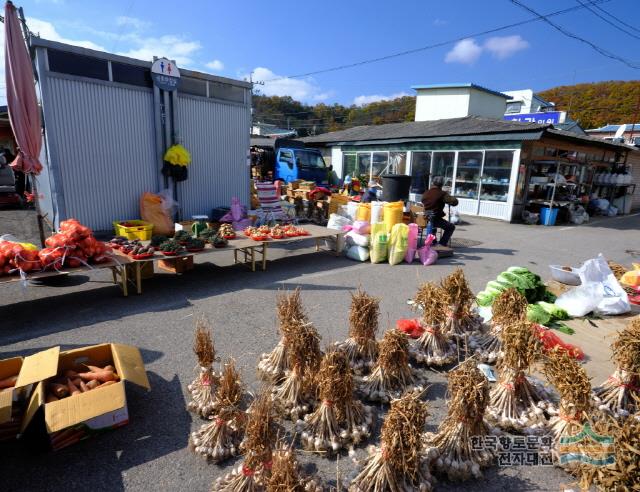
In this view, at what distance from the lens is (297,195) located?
499 inches

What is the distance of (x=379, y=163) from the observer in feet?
59.1

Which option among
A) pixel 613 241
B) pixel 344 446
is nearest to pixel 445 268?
pixel 344 446

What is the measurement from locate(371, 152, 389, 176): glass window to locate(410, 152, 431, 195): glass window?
164cm

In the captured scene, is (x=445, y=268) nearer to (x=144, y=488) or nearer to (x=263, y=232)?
(x=263, y=232)

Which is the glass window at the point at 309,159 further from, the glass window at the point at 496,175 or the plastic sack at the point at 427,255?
the plastic sack at the point at 427,255

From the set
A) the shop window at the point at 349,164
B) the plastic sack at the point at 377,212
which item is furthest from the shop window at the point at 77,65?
the shop window at the point at 349,164

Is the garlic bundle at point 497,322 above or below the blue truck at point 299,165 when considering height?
below

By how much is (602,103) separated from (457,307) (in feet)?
159

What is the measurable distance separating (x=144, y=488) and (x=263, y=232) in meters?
4.95

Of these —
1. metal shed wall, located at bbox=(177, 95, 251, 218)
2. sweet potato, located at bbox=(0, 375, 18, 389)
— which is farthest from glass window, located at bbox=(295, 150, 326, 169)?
sweet potato, located at bbox=(0, 375, 18, 389)

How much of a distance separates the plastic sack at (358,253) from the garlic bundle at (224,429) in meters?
5.35

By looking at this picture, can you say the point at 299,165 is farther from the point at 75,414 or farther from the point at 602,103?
the point at 602,103

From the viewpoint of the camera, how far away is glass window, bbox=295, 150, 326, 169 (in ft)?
53.9

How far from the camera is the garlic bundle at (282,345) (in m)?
3.12
